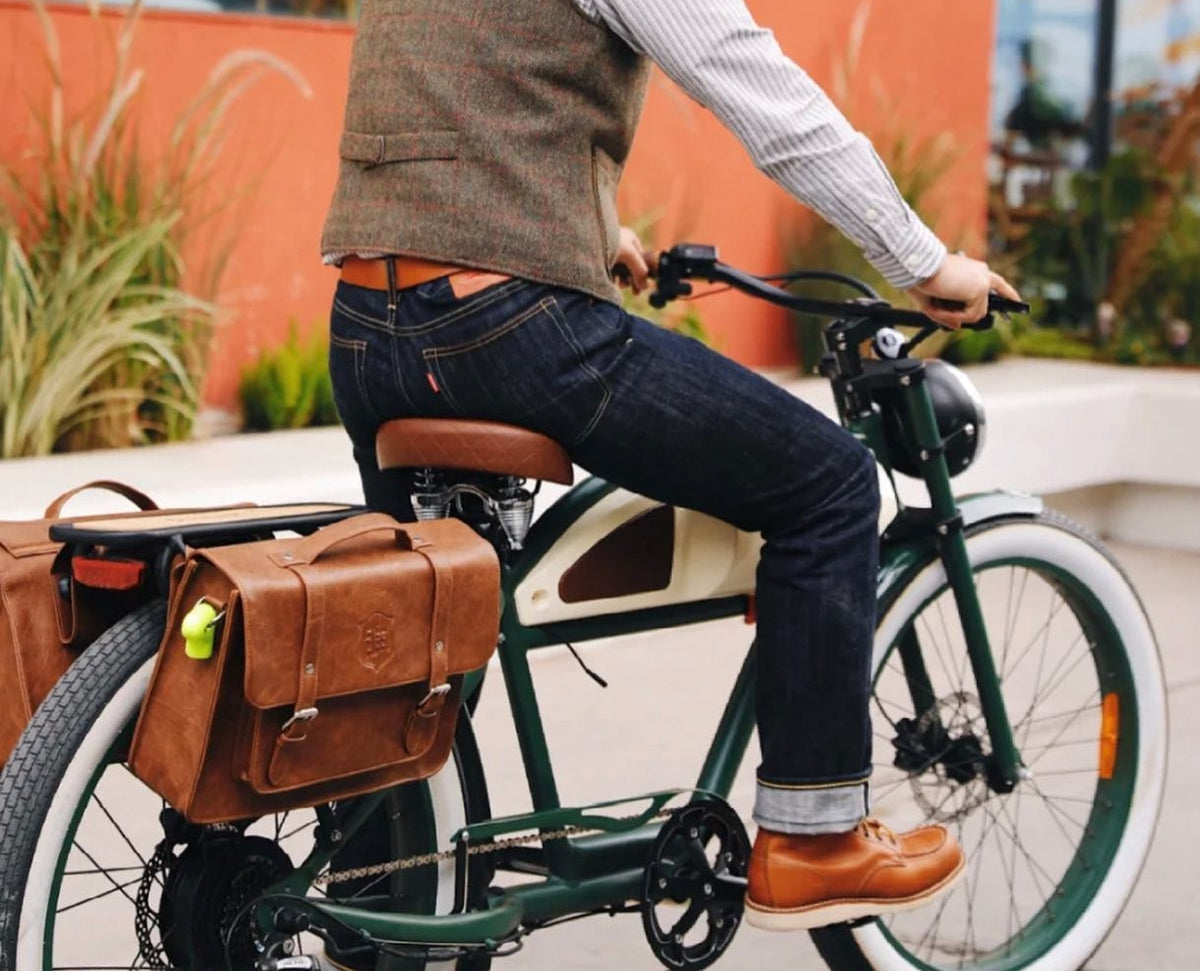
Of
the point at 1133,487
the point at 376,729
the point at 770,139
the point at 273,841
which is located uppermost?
the point at 770,139

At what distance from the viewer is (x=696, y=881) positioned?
9.71 ft

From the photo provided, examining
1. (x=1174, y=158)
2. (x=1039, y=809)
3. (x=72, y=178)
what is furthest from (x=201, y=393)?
(x=1174, y=158)

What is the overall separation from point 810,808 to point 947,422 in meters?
0.74

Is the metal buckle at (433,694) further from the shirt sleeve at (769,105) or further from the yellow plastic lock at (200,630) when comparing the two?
the shirt sleeve at (769,105)

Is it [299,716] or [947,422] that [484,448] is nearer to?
[299,716]

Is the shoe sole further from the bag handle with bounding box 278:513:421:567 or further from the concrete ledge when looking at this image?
the concrete ledge

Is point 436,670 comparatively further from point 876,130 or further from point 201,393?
point 876,130

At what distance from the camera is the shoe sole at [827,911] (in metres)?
2.93

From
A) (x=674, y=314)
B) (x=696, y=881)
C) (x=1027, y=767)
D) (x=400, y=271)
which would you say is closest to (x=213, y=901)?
(x=696, y=881)

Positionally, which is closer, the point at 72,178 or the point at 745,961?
the point at 745,961

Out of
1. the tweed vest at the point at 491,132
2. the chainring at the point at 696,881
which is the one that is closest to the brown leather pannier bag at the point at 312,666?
the tweed vest at the point at 491,132

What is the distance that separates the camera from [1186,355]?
930 centimetres

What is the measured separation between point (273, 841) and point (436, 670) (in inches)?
14.3

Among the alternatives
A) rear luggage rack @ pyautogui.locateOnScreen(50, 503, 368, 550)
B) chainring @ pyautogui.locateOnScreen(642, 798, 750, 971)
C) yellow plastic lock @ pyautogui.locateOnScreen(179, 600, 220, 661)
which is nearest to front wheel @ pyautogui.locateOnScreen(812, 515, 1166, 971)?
chainring @ pyautogui.locateOnScreen(642, 798, 750, 971)
